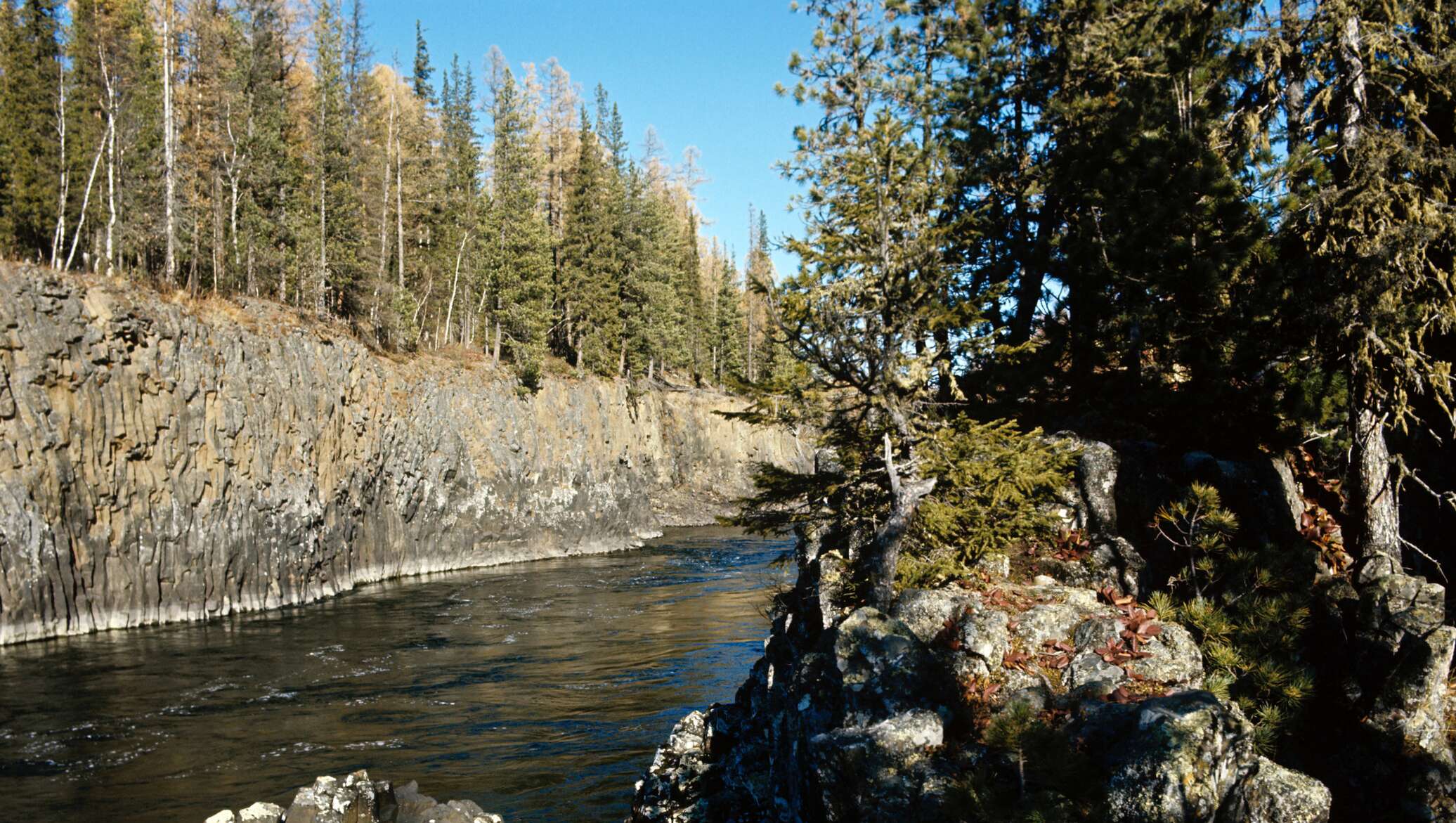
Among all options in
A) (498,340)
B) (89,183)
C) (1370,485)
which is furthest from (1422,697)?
(498,340)

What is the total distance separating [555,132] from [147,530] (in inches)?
2104

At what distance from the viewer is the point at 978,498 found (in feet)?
36.1

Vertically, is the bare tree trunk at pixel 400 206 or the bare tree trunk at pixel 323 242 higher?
the bare tree trunk at pixel 400 206

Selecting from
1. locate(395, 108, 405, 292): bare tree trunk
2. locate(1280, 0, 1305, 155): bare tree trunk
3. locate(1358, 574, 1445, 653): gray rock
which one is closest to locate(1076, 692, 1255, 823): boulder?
locate(1358, 574, 1445, 653): gray rock

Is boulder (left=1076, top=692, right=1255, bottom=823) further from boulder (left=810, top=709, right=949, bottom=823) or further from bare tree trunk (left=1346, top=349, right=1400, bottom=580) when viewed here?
bare tree trunk (left=1346, top=349, right=1400, bottom=580)

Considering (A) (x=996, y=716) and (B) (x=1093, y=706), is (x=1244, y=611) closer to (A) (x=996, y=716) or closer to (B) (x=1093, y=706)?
(B) (x=1093, y=706)

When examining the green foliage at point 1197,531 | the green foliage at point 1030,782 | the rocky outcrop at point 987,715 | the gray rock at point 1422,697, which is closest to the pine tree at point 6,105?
the rocky outcrop at point 987,715

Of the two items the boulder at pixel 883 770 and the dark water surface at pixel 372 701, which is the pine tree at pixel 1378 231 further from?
the dark water surface at pixel 372 701

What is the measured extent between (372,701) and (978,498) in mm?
14181

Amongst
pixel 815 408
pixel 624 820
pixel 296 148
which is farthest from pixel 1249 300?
pixel 296 148

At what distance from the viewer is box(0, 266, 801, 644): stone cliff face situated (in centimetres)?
2297

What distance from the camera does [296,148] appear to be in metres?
47.3

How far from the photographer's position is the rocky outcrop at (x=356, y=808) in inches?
440

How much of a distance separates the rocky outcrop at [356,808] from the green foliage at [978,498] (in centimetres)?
681
